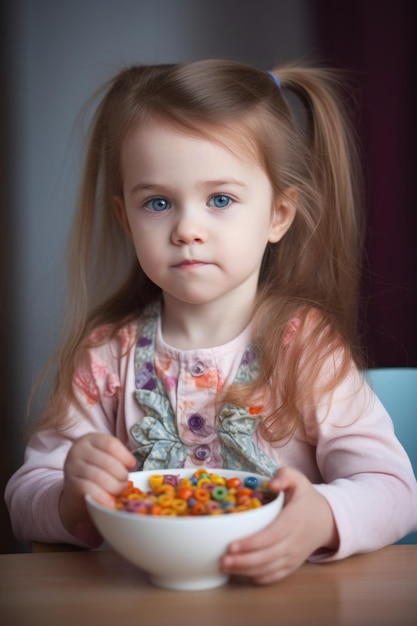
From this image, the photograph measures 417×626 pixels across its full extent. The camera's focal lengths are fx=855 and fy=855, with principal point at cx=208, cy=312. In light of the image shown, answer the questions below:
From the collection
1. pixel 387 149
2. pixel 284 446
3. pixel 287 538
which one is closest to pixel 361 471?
pixel 284 446

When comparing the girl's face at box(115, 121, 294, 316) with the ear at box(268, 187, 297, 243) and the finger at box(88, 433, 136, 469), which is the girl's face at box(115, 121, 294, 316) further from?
the finger at box(88, 433, 136, 469)

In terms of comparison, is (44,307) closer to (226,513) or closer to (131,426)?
(131,426)

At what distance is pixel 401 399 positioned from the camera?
1221 millimetres

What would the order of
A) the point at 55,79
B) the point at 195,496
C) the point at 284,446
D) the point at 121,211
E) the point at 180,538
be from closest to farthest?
1. the point at 180,538
2. the point at 195,496
3. the point at 284,446
4. the point at 121,211
5. the point at 55,79

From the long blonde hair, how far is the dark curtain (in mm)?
358

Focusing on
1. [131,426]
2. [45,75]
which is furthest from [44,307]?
[131,426]

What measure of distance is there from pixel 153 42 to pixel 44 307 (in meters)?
0.69

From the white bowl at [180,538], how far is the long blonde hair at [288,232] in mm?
384

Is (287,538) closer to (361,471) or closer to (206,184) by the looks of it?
(361,471)

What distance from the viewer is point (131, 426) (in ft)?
3.82

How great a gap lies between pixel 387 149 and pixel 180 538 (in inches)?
47.7

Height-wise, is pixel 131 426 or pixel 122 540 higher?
pixel 122 540

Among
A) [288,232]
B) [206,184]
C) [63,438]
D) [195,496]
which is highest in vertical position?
[206,184]

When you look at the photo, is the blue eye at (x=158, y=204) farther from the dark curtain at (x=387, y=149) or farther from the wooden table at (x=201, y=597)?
the dark curtain at (x=387, y=149)
